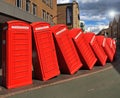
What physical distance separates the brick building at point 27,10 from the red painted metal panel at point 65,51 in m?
4.96

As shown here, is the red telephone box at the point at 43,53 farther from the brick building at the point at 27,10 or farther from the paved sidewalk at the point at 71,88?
the brick building at the point at 27,10

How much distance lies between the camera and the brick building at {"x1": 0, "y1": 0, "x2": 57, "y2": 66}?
53.8 feet

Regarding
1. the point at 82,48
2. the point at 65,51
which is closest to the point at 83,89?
the point at 65,51

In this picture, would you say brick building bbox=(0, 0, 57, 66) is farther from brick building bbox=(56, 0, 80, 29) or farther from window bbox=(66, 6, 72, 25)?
window bbox=(66, 6, 72, 25)

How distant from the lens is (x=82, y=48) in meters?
13.2

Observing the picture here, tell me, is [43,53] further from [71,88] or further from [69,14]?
[69,14]

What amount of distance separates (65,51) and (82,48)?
6.84 ft

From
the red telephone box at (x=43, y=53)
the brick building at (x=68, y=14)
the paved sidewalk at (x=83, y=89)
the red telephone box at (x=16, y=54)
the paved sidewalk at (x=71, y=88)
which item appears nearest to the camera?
the paved sidewalk at (x=71, y=88)

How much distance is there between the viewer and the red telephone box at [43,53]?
970 cm

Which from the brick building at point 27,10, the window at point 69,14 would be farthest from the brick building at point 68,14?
the brick building at point 27,10

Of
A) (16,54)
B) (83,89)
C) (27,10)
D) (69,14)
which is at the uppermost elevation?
(69,14)

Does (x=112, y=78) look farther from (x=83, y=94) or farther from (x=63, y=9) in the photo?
(x=63, y=9)

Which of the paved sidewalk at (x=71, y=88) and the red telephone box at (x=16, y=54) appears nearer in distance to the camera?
the paved sidewalk at (x=71, y=88)

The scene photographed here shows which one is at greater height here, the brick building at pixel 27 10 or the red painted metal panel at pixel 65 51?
the brick building at pixel 27 10
